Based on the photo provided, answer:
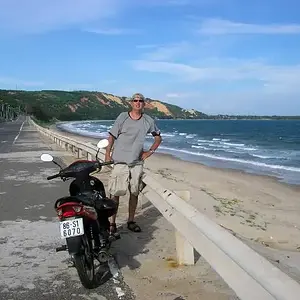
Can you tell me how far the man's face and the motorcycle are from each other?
4.56 feet

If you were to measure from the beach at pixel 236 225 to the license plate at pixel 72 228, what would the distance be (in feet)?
2.82

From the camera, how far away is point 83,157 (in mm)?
18172

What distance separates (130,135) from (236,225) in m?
3.60

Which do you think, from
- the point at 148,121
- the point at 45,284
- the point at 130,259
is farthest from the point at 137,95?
the point at 45,284

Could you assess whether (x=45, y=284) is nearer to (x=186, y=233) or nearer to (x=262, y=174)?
(x=186, y=233)

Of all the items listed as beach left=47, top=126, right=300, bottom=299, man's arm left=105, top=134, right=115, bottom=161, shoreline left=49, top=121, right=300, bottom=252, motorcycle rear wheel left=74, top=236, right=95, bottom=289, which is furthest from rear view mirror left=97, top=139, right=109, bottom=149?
motorcycle rear wheel left=74, top=236, right=95, bottom=289

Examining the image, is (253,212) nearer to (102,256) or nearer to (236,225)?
(236,225)

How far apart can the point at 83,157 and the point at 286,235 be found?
1044cm

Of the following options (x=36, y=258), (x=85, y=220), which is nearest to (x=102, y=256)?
(x=85, y=220)

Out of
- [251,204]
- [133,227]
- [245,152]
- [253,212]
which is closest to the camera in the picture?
[133,227]

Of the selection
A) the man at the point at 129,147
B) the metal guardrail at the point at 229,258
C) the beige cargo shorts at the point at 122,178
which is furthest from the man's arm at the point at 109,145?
the metal guardrail at the point at 229,258

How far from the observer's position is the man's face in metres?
6.29

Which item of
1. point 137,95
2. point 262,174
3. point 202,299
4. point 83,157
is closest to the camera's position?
point 202,299

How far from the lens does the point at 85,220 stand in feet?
15.5
